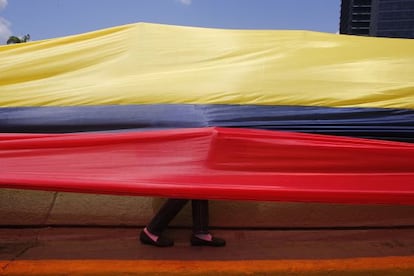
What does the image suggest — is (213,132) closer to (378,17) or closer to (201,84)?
(201,84)

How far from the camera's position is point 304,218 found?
3162 millimetres

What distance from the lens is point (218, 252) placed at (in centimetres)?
266

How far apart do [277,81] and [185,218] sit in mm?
1170

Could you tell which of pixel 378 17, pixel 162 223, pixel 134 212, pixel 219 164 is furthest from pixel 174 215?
pixel 378 17

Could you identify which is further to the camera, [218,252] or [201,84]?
[218,252]

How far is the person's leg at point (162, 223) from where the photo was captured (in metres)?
2.66

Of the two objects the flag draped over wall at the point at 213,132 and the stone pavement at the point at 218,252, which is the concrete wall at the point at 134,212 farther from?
the flag draped over wall at the point at 213,132

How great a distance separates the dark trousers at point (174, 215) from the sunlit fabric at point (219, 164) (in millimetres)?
557

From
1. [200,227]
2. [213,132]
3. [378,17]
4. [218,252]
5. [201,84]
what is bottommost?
[378,17]

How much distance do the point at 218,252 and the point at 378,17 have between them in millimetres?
41263

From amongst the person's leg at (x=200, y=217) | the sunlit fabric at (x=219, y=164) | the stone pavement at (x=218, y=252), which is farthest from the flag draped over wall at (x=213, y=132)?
the person's leg at (x=200, y=217)

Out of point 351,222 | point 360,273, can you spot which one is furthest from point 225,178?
point 351,222

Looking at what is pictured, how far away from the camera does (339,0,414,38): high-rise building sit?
36.8m

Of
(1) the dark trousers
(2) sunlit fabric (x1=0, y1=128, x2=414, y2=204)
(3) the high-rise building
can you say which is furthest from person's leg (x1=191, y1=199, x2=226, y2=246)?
(3) the high-rise building
